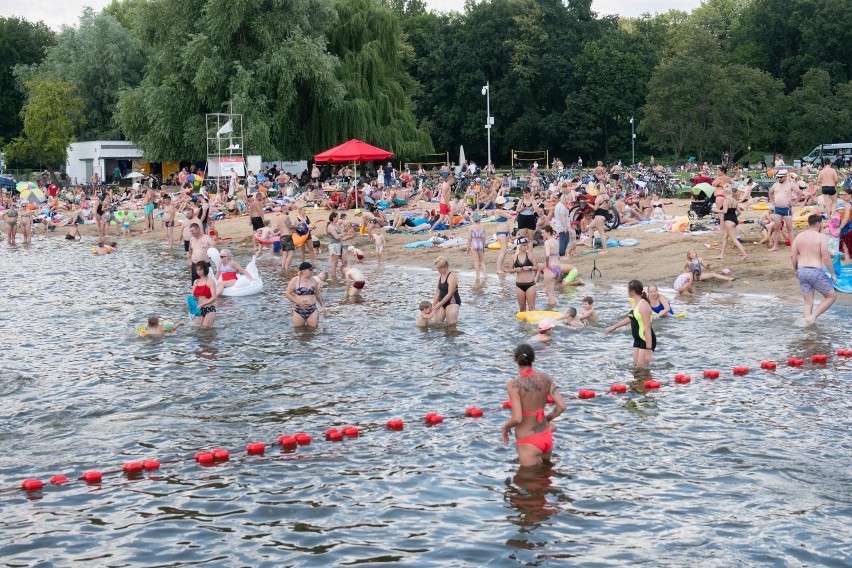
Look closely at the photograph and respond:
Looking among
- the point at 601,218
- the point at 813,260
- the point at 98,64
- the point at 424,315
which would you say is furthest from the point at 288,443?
the point at 98,64

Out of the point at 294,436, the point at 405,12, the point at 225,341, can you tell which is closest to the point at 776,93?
the point at 405,12

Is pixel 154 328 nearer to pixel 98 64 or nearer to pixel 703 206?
pixel 703 206

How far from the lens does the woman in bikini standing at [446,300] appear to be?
1462 cm

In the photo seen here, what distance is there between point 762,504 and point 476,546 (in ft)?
7.77

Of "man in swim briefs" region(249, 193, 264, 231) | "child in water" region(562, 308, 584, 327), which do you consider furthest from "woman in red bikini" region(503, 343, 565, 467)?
"man in swim briefs" region(249, 193, 264, 231)

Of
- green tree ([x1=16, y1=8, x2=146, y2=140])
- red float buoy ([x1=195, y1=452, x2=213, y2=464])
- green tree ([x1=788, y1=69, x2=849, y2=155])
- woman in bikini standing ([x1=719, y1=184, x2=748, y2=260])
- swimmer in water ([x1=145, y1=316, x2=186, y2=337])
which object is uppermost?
green tree ([x1=16, y1=8, x2=146, y2=140])

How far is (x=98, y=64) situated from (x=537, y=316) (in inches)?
1818

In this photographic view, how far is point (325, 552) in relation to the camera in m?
7.12

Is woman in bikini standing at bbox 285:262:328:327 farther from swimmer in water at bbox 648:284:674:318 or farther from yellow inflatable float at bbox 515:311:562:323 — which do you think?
swimmer in water at bbox 648:284:674:318

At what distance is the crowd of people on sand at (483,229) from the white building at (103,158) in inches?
299

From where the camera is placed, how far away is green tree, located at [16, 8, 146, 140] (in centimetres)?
5431

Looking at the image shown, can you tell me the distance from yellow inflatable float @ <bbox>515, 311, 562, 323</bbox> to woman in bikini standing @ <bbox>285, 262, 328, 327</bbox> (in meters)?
3.16

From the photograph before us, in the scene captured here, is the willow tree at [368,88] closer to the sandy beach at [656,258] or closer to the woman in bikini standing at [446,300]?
the sandy beach at [656,258]

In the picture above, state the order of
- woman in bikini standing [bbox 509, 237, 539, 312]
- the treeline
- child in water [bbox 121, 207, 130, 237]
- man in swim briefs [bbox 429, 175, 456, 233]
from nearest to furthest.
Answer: woman in bikini standing [bbox 509, 237, 539, 312]
man in swim briefs [bbox 429, 175, 456, 233]
child in water [bbox 121, 207, 130, 237]
the treeline
